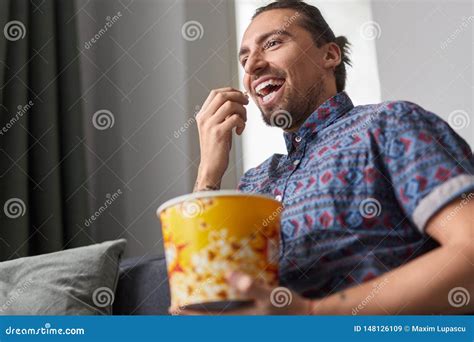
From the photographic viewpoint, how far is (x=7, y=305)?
957mm

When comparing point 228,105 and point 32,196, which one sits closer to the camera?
point 228,105

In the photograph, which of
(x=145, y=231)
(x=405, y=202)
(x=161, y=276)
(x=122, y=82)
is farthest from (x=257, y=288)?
(x=122, y=82)

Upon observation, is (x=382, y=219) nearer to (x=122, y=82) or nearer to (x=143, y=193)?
(x=143, y=193)

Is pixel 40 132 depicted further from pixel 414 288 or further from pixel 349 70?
pixel 414 288

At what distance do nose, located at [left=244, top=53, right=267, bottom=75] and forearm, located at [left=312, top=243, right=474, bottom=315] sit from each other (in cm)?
55

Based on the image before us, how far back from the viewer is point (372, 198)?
2.48 ft

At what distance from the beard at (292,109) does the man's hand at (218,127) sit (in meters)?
0.10

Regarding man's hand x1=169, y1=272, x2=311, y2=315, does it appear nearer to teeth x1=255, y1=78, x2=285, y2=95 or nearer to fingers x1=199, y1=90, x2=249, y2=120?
fingers x1=199, y1=90, x2=249, y2=120

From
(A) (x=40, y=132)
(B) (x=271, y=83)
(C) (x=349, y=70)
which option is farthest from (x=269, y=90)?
(A) (x=40, y=132)

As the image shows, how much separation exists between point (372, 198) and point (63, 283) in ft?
1.80

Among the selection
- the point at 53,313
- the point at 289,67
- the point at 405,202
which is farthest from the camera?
the point at 289,67

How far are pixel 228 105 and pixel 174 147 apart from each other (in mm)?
584

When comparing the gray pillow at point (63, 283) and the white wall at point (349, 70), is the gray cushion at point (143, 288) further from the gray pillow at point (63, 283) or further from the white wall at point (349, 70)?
the white wall at point (349, 70)

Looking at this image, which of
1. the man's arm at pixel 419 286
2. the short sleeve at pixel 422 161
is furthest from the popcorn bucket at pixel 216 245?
the short sleeve at pixel 422 161
